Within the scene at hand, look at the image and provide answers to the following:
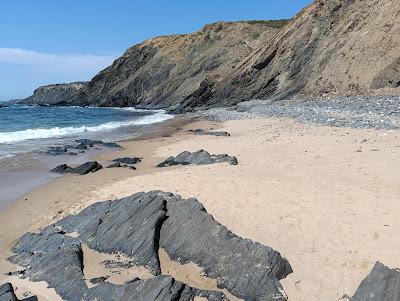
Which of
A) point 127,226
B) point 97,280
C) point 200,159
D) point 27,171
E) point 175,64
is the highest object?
point 175,64

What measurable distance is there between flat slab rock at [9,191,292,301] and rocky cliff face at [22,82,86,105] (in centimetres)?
10553

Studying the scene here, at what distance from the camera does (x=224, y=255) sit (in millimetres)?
6906

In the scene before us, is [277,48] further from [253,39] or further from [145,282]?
[145,282]

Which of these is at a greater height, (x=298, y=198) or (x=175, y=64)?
(x=175, y=64)

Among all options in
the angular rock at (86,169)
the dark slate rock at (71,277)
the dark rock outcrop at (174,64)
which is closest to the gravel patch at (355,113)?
the angular rock at (86,169)

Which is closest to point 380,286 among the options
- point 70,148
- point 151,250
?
point 151,250

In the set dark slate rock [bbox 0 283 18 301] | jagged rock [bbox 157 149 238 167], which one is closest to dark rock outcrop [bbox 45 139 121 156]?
jagged rock [bbox 157 149 238 167]

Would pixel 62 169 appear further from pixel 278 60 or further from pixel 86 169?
pixel 278 60

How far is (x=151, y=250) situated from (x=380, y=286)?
3.64 meters

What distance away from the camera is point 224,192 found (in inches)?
418

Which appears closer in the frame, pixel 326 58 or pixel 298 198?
pixel 298 198

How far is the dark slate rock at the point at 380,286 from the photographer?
563 centimetres

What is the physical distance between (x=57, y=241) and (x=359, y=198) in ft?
21.4

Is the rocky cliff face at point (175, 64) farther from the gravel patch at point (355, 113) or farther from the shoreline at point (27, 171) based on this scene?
the shoreline at point (27, 171)
